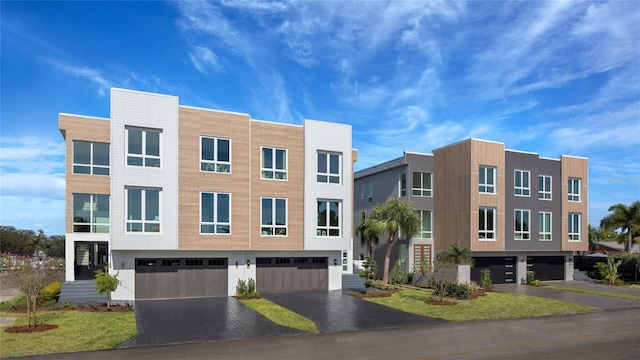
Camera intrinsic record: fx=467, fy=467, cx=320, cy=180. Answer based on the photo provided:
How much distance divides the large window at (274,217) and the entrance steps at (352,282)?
18.5 ft

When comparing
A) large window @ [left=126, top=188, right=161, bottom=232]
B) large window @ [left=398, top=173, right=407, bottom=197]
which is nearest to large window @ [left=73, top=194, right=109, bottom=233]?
large window @ [left=126, top=188, right=161, bottom=232]

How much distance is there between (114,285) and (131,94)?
880 cm

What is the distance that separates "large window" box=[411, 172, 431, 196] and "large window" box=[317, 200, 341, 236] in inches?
367

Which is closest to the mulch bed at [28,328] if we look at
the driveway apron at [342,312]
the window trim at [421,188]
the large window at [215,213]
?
the large window at [215,213]

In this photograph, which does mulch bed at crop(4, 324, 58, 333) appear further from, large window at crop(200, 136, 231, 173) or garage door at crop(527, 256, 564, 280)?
garage door at crop(527, 256, 564, 280)

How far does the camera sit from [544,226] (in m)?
34.1

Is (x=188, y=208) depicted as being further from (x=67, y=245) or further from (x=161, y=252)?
(x=67, y=245)

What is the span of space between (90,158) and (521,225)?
92.6ft

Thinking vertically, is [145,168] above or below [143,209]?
above

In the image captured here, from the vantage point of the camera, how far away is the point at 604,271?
34.5 meters

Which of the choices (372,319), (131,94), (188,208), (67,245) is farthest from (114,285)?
(372,319)

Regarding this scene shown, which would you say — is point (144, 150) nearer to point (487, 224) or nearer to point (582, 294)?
point (487, 224)

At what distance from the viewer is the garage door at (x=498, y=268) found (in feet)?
106

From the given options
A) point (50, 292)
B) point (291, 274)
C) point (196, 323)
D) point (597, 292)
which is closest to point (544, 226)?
point (597, 292)
